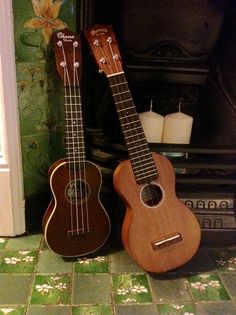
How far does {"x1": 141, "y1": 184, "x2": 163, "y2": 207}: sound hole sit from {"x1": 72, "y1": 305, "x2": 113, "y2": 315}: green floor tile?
39cm

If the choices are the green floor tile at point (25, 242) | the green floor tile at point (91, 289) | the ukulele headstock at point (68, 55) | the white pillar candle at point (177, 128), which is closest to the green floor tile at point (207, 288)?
the green floor tile at point (91, 289)

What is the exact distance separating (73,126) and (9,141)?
274 mm

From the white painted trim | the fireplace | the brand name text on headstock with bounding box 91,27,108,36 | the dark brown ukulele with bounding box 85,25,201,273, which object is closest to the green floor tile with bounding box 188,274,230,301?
the dark brown ukulele with bounding box 85,25,201,273

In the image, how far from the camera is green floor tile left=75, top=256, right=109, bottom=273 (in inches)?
51.2

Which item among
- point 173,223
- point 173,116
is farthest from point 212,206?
point 173,116

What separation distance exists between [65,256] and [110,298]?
27 cm

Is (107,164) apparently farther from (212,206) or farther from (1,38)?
(1,38)

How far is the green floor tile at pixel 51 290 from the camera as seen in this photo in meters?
1.14

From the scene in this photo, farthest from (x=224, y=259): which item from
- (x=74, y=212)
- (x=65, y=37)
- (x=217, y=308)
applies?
(x=65, y=37)

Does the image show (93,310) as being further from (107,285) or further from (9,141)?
(9,141)

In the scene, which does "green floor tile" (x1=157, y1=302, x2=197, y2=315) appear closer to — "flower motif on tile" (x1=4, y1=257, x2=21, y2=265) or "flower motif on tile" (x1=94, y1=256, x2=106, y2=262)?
"flower motif on tile" (x1=94, y1=256, x2=106, y2=262)

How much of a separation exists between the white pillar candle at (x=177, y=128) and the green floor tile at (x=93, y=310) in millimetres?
699

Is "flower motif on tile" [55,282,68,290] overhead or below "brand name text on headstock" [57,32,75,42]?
below

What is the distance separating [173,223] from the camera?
4.18 ft
